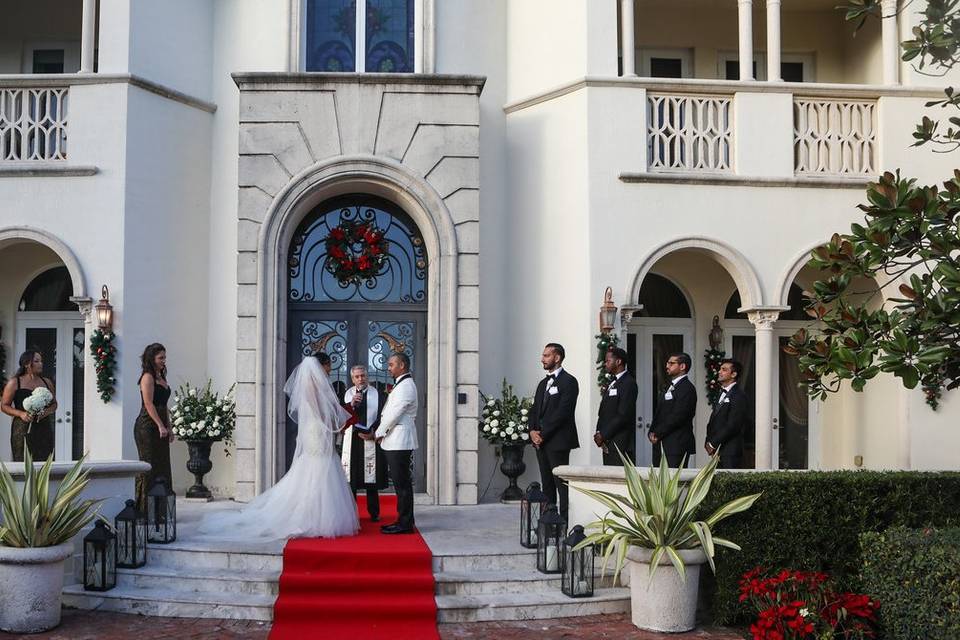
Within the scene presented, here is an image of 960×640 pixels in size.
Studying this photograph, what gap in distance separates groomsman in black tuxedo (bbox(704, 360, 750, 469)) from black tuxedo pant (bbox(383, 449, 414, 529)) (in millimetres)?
3273

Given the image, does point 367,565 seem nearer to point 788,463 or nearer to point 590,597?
point 590,597

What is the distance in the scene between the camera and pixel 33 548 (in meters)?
7.96

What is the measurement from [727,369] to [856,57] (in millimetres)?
7357

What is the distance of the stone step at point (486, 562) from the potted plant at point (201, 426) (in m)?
4.95

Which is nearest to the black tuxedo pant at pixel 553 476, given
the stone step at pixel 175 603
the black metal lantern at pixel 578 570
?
the black metal lantern at pixel 578 570

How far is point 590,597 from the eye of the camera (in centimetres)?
876

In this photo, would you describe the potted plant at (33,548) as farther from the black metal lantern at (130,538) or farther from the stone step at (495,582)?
the stone step at (495,582)

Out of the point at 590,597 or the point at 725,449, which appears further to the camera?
the point at 725,449

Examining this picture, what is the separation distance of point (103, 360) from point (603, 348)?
6533 millimetres

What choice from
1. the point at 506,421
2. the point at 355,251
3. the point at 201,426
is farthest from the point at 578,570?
the point at 355,251

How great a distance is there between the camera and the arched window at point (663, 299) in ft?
50.9

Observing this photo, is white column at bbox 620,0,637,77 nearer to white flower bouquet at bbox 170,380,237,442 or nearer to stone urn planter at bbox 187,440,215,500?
white flower bouquet at bbox 170,380,237,442

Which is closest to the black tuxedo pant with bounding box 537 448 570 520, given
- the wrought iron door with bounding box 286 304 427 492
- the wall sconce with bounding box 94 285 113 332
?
the wrought iron door with bounding box 286 304 427 492

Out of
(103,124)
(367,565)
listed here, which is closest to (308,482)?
(367,565)
